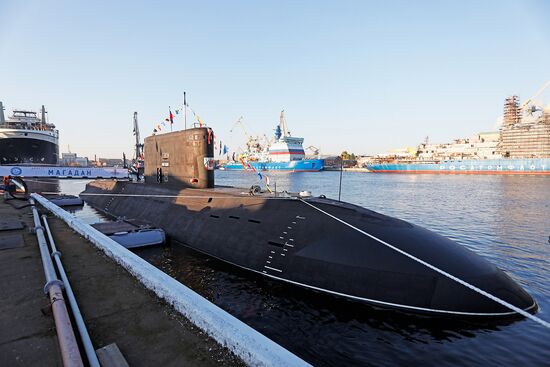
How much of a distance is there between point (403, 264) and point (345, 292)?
1561 millimetres

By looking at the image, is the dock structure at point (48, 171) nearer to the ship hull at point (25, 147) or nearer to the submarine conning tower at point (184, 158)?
the ship hull at point (25, 147)

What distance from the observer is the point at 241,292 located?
852 cm

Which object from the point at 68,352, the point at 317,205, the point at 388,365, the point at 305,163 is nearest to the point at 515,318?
the point at 388,365

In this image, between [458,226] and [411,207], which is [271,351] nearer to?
[458,226]

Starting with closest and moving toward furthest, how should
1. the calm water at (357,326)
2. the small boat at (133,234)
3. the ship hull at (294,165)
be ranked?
the calm water at (357,326) → the small boat at (133,234) → the ship hull at (294,165)

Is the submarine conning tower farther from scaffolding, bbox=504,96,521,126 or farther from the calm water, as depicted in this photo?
scaffolding, bbox=504,96,521,126

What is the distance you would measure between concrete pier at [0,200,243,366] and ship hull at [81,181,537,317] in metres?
4.45

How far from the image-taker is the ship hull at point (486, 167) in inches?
2987

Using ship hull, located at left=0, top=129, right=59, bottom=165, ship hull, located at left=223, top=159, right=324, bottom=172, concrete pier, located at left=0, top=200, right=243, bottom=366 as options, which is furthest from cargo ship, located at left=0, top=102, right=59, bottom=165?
ship hull, located at left=223, top=159, right=324, bottom=172

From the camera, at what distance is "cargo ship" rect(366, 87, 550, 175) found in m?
79.8

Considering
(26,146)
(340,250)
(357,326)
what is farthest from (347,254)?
(26,146)

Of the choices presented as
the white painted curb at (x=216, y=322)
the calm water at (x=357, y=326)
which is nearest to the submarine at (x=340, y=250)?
the calm water at (x=357, y=326)

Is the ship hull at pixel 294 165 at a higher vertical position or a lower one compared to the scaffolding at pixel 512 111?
lower

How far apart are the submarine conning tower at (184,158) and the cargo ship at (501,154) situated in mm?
89851
